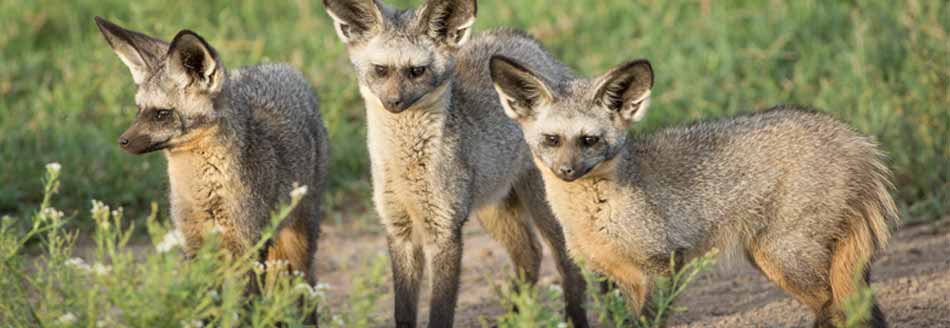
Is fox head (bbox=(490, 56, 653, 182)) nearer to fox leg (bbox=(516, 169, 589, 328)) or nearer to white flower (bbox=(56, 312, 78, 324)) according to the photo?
fox leg (bbox=(516, 169, 589, 328))

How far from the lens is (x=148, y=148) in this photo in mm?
5535

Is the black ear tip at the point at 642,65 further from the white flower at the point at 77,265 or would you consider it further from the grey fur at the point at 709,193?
the white flower at the point at 77,265

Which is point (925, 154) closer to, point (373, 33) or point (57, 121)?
point (373, 33)

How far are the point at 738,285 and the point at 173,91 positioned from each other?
305 cm

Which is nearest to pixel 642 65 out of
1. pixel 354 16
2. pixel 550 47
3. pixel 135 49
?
pixel 354 16

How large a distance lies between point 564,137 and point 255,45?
179 inches

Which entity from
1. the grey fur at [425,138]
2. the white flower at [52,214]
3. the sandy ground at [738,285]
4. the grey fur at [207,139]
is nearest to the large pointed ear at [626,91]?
the grey fur at [425,138]

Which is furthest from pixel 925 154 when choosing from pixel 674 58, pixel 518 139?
pixel 518 139

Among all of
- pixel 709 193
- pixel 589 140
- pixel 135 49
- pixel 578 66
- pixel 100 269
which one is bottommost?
pixel 100 269

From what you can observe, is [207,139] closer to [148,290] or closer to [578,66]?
[148,290]

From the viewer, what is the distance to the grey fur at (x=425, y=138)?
5961 mm

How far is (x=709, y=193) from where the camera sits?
5.80 meters

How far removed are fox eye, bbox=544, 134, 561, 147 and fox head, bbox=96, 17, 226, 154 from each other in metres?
1.37

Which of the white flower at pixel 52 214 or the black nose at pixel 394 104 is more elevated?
the black nose at pixel 394 104
